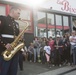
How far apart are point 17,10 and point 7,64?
1000mm

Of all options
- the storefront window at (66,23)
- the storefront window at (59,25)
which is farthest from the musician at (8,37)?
the storefront window at (66,23)

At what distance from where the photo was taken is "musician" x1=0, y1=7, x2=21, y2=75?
14.6ft

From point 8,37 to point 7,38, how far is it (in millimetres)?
26

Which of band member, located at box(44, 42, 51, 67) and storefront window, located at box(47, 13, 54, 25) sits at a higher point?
storefront window, located at box(47, 13, 54, 25)

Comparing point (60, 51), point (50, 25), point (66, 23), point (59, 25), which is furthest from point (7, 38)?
point (66, 23)

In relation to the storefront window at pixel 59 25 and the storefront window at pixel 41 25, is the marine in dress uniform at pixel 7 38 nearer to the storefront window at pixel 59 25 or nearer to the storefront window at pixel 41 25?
the storefront window at pixel 41 25

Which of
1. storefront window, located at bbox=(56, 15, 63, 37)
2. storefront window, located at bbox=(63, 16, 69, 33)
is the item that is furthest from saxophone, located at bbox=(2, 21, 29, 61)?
storefront window, located at bbox=(63, 16, 69, 33)

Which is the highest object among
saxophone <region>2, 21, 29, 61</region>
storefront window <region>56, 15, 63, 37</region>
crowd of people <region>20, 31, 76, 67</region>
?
storefront window <region>56, 15, 63, 37</region>

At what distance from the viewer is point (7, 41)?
4473mm

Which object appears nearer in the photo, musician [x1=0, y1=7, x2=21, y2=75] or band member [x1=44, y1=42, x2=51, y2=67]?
musician [x1=0, y1=7, x2=21, y2=75]

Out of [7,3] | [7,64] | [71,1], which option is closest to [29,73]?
[7,64]

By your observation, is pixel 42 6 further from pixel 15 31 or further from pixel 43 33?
pixel 15 31

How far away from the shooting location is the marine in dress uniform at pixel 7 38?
4.46 metres

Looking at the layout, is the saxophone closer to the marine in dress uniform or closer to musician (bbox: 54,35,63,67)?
the marine in dress uniform
